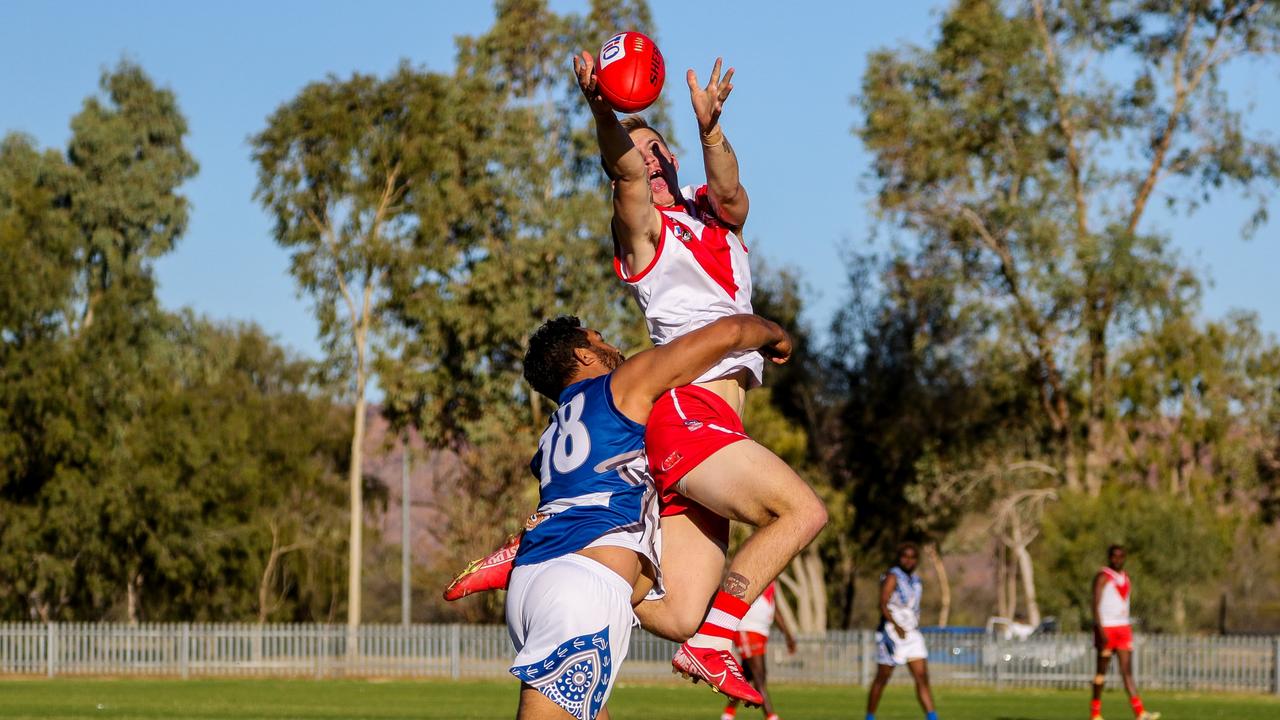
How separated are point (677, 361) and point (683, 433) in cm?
84

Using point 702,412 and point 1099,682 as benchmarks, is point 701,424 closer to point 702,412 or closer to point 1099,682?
point 702,412

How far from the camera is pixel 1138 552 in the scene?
42.7 metres

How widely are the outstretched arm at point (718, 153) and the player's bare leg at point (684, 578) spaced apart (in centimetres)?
155

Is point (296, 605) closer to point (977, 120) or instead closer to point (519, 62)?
point (519, 62)

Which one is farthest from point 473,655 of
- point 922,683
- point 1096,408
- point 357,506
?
point 922,683

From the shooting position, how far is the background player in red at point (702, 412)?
732 cm

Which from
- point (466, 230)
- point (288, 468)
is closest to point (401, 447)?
point (466, 230)

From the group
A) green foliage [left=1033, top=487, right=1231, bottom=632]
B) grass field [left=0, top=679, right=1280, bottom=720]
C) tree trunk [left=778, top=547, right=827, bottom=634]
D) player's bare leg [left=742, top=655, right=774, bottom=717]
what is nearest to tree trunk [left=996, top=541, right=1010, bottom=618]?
tree trunk [left=778, top=547, right=827, bottom=634]

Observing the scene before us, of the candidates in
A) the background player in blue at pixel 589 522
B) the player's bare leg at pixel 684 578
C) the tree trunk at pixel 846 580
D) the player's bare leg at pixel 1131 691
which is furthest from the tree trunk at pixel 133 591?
the background player in blue at pixel 589 522

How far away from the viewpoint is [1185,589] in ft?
141

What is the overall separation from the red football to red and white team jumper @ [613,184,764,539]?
31.3 inches

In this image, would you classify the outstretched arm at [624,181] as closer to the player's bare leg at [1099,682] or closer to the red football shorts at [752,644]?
the red football shorts at [752,644]

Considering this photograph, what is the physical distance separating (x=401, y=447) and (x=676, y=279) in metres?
46.0

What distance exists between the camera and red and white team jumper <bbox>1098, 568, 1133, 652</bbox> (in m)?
22.7
